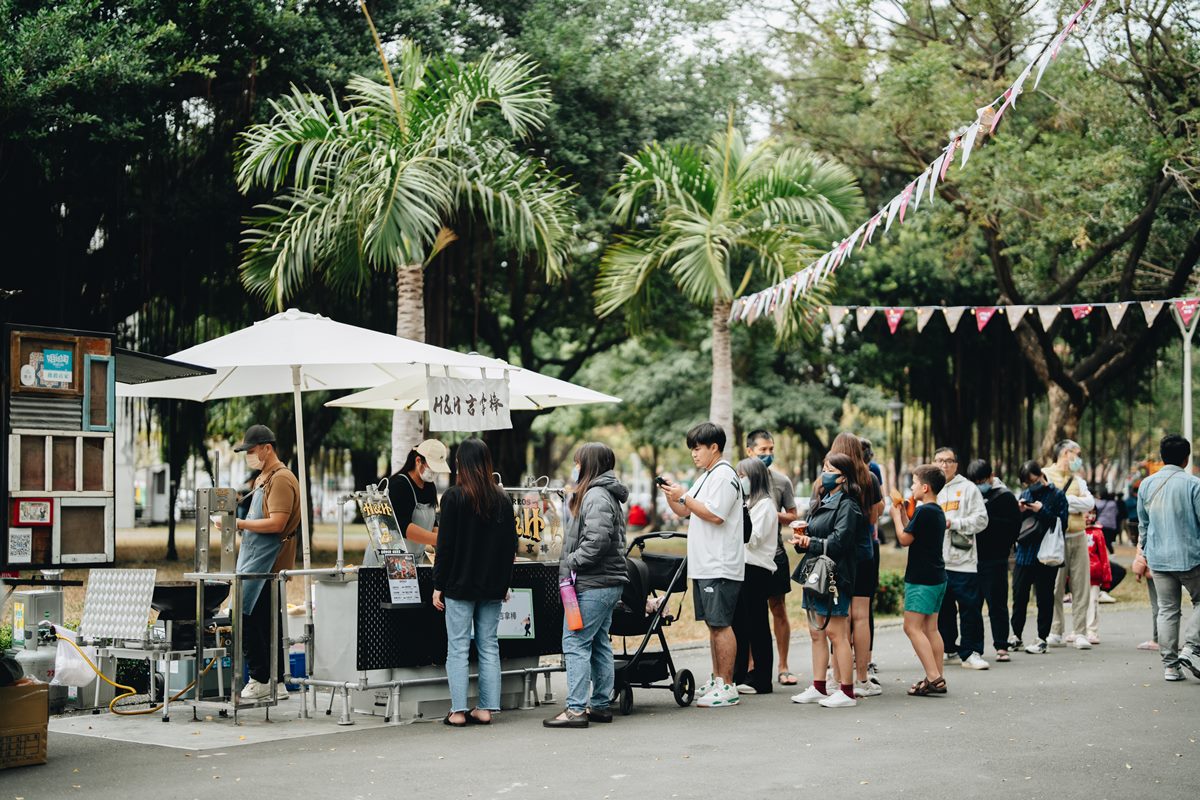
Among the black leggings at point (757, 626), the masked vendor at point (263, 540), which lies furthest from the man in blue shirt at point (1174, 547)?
the masked vendor at point (263, 540)

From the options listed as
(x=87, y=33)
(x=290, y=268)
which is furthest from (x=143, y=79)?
(x=290, y=268)

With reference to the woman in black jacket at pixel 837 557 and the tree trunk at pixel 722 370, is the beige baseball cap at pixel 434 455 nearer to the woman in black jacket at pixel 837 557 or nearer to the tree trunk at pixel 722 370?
the woman in black jacket at pixel 837 557

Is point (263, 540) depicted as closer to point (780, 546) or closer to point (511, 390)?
point (511, 390)

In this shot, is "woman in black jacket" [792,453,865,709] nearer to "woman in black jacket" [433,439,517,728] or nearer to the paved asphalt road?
the paved asphalt road

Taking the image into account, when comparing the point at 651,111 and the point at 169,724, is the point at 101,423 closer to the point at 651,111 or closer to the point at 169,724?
the point at 169,724

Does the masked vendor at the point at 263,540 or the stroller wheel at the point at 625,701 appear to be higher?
the masked vendor at the point at 263,540

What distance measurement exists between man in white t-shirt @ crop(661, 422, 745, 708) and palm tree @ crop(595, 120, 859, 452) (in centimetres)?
866

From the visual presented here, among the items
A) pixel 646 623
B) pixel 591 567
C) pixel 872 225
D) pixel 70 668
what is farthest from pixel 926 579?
pixel 70 668

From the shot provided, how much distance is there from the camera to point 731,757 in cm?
780

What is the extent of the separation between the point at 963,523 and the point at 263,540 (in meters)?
5.76

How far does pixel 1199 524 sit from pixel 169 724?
Answer: 8.20 m

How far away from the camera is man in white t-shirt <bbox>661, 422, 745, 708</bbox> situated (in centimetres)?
961

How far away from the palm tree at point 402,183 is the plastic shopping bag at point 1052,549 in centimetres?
615

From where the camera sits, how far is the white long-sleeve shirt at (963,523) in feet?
37.3
